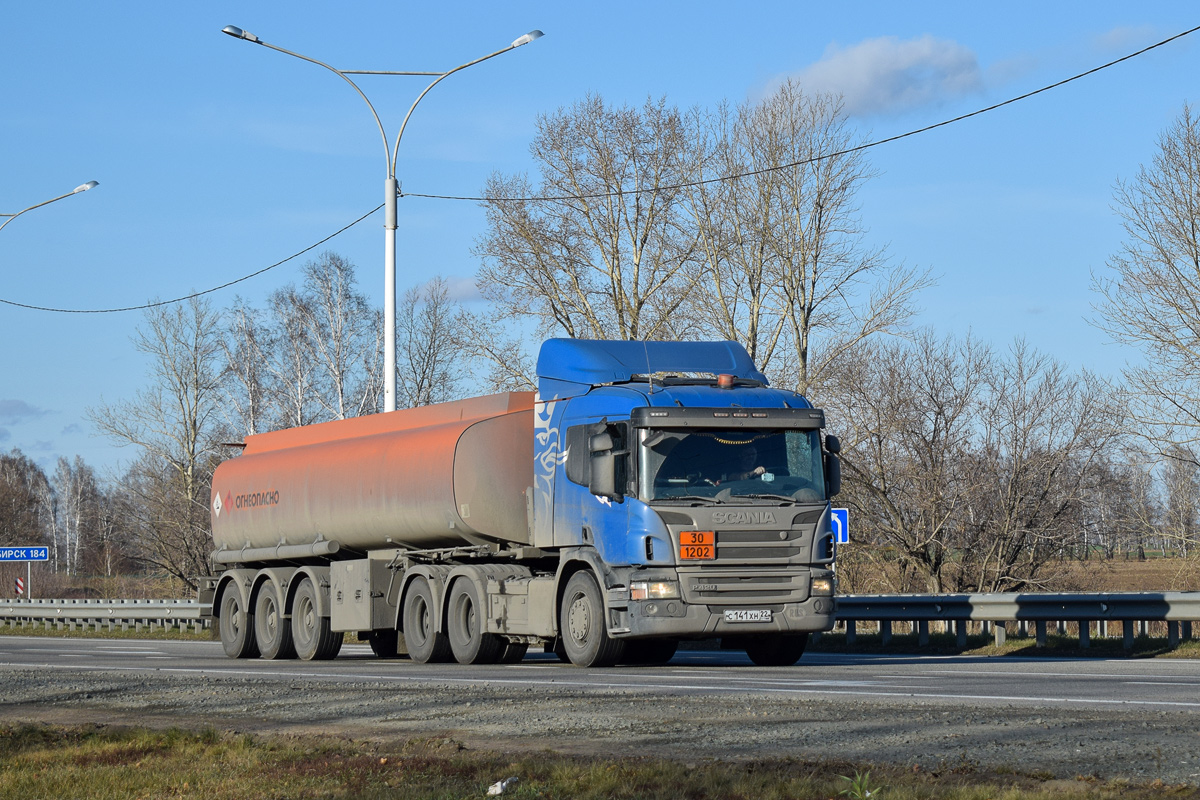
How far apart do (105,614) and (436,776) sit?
33216 mm

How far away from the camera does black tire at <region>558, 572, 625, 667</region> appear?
15.6 m

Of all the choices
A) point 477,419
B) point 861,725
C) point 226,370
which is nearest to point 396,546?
point 477,419

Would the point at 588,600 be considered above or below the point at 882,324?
below

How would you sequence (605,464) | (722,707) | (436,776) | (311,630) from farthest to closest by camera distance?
1. (311,630)
2. (605,464)
3. (722,707)
4. (436,776)

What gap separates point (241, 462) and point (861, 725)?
1680cm

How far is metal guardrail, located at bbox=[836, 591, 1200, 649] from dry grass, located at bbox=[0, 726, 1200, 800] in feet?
40.7

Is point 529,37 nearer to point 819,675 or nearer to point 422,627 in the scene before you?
point 422,627

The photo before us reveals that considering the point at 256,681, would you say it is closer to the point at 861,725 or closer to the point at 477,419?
the point at 477,419

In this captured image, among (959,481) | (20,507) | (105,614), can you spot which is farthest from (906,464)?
(20,507)

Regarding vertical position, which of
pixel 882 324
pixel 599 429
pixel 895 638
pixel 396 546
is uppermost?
pixel 882 324

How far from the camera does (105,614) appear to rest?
37.9 meters

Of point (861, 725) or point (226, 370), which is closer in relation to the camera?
point (861, 725)

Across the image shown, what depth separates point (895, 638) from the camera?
71.8 ft

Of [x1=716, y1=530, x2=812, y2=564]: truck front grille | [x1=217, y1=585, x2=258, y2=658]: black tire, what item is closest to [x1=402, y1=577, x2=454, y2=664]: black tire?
[x1=217, y1=585, x2=258, y2=658]: black tire
